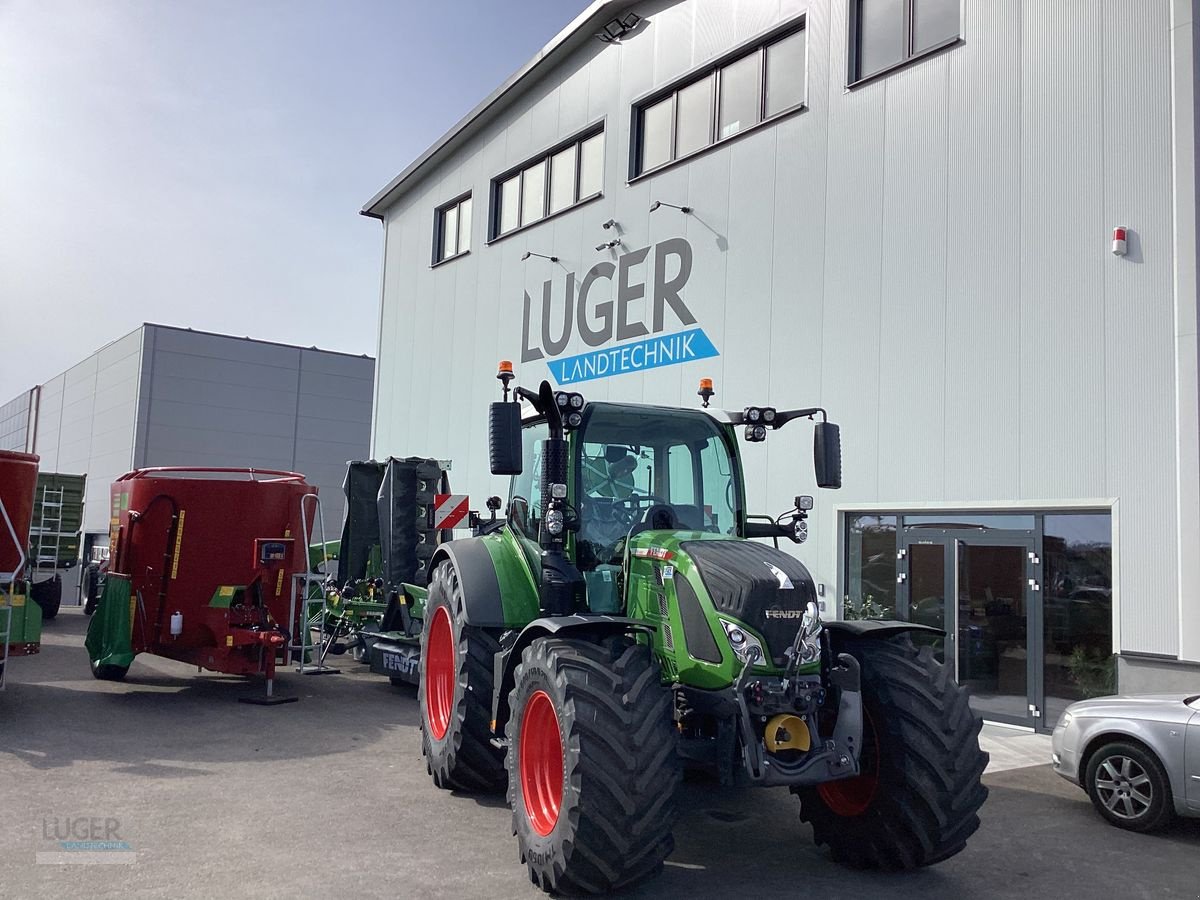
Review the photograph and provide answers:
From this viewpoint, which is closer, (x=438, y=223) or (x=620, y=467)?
(x=620, y=467)

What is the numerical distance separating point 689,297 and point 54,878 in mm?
10464

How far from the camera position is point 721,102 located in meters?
13.8

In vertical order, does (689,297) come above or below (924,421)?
above

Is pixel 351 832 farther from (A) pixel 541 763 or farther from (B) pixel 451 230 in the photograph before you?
(B) pixel 451 230

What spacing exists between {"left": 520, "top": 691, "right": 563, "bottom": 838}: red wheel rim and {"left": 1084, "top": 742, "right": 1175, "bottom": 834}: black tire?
4.01 m

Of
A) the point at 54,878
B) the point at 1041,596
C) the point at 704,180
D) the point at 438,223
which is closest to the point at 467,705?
the point at 54,878

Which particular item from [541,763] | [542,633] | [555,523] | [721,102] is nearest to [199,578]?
[555,523]

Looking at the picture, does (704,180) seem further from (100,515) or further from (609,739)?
(100,515)

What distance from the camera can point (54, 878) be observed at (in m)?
4.83

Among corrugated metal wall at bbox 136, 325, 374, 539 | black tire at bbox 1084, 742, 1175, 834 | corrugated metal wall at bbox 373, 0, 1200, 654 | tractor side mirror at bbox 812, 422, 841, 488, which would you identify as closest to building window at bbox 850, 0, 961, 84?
corrugated metal wall at bbox 373, 0, 1200, 654

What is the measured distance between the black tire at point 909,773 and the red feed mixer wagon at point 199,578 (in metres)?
6.49

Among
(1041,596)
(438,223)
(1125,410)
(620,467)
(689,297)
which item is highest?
(438,223)

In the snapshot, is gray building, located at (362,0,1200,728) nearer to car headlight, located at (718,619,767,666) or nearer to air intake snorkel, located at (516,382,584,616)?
car headlight, located at (718,619,767,666)

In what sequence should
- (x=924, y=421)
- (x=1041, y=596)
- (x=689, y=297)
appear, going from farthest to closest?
(x=689, y=297) < (x=924, y=421) < (x=1041, y=596)
